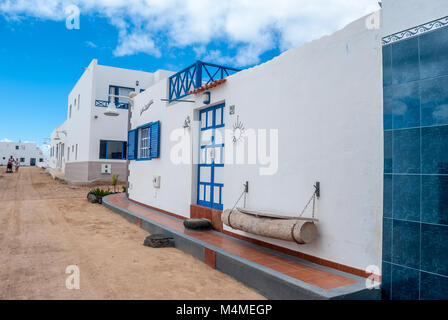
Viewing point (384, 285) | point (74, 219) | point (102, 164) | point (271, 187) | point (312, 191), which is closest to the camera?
point (384, 285)

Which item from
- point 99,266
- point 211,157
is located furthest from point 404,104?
point 99,266

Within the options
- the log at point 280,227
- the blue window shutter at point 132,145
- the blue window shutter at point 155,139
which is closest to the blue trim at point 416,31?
the log at point 280,227

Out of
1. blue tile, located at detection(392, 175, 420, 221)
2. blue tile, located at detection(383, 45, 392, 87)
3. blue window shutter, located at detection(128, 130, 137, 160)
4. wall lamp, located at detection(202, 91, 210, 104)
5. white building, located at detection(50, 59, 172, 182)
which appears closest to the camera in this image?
blue tile, located at detection(392, 175, 420, 221)

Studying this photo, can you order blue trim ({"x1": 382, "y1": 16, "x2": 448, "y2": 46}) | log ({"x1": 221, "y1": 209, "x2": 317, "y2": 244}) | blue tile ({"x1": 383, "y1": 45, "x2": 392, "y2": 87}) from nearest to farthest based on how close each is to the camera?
blue trim ({"x1": 382, "y1": 16, "x2": 448, "y2": 46}), blue tile ({"x1": 383, "y1": 45, "x2": 392, "y2": 87}), log ({"x1": 221, "y1": 209, "x2": 317, "y2": 244})

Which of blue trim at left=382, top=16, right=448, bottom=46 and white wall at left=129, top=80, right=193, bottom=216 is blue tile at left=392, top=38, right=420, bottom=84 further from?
white wall at left=129, top=80, right=193, bottom=216

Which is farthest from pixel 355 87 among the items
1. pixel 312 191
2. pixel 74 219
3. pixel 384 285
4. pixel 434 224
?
pixel 74 219

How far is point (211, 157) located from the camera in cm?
→ 695

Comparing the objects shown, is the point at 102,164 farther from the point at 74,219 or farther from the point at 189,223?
the point at 189,223

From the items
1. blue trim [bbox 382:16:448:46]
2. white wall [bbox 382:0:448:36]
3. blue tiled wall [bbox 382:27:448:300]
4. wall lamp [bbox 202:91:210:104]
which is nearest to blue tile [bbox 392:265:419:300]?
blue tiled wall [bbox 382:27:448:300]

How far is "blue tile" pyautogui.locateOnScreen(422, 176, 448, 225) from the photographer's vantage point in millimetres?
2980

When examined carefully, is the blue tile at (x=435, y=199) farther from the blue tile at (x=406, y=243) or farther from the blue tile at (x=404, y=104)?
the blue tile at (x=404, y=104)

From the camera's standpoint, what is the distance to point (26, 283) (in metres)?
4.09

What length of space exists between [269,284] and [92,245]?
3841 millimetres

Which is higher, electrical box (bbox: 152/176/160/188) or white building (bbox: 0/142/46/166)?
white building (bbox: 0/142/46/166)
